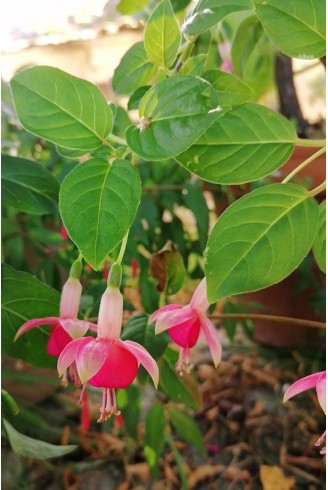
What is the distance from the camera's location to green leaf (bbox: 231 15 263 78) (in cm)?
52

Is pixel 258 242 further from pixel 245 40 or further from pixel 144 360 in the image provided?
pixel 245 40

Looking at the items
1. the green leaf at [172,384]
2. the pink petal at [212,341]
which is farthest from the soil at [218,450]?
the pink petal at [212,341]

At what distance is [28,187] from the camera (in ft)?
1.69

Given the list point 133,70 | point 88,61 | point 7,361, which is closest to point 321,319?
point 7,361

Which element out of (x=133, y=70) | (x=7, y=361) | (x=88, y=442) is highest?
(x=133, y=70)

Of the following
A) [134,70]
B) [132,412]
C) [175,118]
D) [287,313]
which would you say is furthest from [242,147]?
[287,313]

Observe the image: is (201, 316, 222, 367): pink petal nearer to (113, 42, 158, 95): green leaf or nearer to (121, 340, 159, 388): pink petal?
(121, 340, 159, 388): pink petal

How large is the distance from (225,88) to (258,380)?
2.38 feet

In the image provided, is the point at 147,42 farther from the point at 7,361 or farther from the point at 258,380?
the point at 258,380

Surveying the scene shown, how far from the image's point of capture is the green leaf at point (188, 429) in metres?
0.70

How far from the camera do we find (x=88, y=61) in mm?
1808

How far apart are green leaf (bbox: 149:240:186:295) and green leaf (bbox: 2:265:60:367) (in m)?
0.09

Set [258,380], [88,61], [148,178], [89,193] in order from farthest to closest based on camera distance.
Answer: [88,61]
[258,380]
[148,178]
[89,193]

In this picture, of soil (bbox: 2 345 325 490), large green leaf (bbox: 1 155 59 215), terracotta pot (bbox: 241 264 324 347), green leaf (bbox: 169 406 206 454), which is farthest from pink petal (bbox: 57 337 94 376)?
terracotta pot (bbox: 241 264 324 347)
